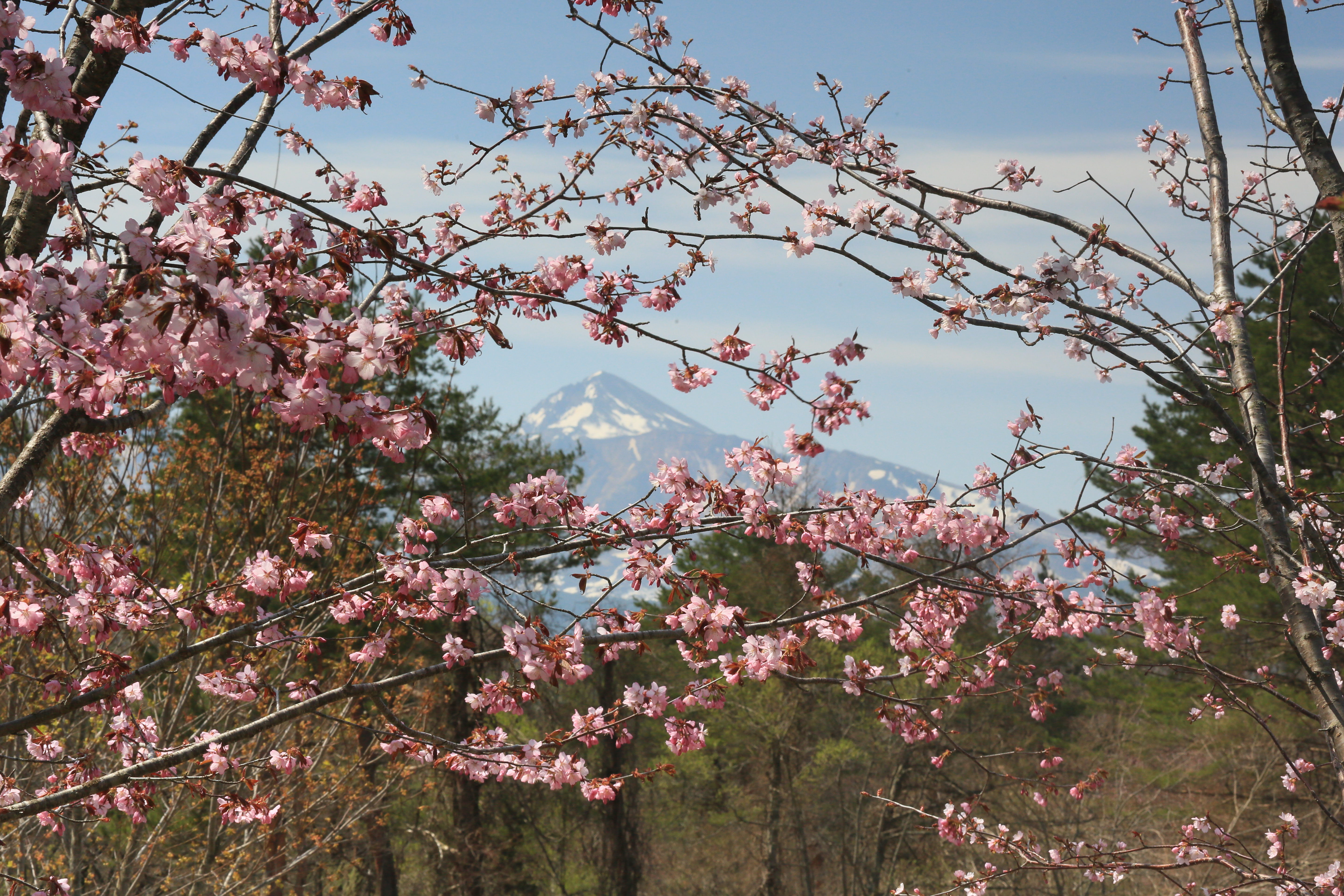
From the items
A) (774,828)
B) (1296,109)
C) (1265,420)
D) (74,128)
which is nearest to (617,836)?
(774,828)

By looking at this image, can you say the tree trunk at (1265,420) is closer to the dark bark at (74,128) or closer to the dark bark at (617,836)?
the dark bark at (74,128)

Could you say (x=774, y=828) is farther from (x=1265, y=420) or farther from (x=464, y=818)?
(x=1265, y=420)

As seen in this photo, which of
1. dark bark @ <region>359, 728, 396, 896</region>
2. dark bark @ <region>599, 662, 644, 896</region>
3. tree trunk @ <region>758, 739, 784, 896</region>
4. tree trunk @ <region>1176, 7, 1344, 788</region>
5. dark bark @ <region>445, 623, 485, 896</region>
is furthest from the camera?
tree trunk @ <region>758, 739, 784, 896</region>

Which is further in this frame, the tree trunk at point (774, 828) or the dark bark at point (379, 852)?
the tree trunk at point (774, 828)

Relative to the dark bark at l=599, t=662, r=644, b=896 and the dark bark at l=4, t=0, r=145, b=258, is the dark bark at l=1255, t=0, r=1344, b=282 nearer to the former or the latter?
the dark bark at l=4, t=0, r=145, b=258

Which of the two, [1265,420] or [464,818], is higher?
[1265,420]

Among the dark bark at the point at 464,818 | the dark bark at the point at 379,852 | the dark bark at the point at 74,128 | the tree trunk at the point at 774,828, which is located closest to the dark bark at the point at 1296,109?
the dark bark at the point at 74,128

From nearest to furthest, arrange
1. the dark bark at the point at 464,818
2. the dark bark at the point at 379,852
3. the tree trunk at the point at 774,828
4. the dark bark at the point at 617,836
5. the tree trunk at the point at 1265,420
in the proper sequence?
the tree trunk at the point at 1265,420 → the dark bark at the point at 379,852 → the dark bark at the point at 464,818 → the dark bark at the point at 617,836 → the tree trunk at the point at 774,828

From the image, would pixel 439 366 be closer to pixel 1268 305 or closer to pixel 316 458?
pixel 316 458

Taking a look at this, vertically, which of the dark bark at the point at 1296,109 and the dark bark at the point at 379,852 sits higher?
the dark bark at the point at 1296,109

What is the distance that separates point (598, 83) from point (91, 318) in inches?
100

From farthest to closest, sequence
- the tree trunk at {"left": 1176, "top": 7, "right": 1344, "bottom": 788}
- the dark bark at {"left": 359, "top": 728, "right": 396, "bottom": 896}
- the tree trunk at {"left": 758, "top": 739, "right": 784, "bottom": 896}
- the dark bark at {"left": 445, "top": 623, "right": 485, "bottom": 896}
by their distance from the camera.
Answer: the tree trunk at {"left": 758, "top": 739, "right": 784, "bottom": 896} → the dark bark at {"left": 445, "top": 623, "right": 485, "bottom": 896} → the dark bark at {"left": 359, "top": 728, "right": 396, "bottom": 896} → the tree trunk at {"left": 1176, "top": 7, "right": 1344, "bottom": 788}

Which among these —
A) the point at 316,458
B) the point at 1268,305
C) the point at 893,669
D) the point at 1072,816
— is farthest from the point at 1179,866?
the point at 1268,305

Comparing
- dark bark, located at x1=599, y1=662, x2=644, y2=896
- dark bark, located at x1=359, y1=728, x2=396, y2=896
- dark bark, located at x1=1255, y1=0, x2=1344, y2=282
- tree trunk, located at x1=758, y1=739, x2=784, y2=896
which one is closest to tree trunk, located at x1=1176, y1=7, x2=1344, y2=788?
dark bark, located at x1=1255, y1=0, x2=1344, y2=282
